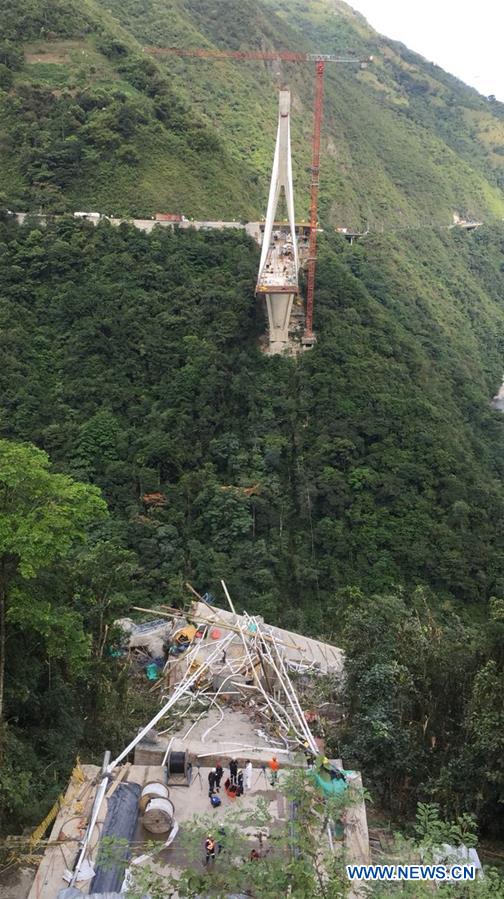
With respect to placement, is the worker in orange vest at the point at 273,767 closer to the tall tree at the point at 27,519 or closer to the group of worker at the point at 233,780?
the group of worker at the point at 233,780

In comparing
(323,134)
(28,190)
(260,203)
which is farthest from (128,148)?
(323,134)

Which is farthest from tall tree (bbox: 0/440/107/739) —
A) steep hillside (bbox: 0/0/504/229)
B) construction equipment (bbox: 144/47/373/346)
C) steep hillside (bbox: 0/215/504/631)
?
steep hillside (bbox: 0/0/504/229)

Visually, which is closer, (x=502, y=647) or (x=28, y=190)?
(x=502, y=647)

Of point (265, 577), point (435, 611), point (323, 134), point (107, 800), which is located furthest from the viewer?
point (323, 134)

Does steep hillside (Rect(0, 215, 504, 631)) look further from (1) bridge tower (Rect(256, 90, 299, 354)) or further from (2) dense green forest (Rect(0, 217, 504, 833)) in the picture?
(1) bridge tower (Rect(256, 90, 299, 354))

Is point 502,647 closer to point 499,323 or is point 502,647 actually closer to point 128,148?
point 128,148
